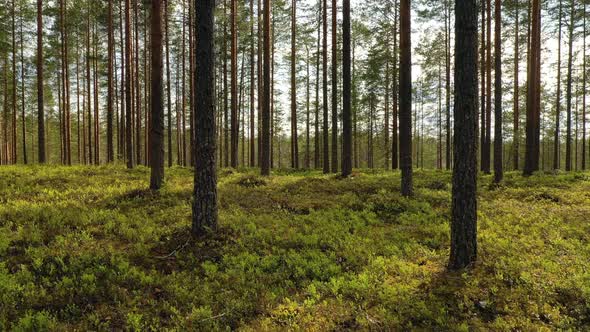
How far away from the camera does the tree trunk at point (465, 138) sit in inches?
233

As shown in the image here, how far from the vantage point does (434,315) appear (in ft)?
15.7

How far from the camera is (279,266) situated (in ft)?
21.5

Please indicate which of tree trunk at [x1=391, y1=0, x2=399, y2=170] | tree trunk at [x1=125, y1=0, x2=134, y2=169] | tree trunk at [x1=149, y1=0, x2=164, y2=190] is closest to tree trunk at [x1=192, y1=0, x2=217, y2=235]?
tree trunk at [x1=149, y1=0, x2=164, y2=190]

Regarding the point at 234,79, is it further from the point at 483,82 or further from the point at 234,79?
the point at 483,82

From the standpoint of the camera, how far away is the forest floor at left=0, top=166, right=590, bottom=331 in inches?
187

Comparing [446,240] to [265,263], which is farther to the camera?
[446,240]

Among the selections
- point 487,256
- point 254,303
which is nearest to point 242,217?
point 254,303

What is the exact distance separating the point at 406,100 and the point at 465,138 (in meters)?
5.80

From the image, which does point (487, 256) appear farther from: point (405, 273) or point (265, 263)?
point (265, 263)

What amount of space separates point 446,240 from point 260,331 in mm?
5322

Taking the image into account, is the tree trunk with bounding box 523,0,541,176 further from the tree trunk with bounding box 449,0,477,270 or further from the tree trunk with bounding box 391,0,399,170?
the tree trunk with bounding box 449,0,477,270

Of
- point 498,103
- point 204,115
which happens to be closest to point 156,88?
point 204,115

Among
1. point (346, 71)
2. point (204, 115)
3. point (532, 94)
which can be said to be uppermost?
point (346, 71)

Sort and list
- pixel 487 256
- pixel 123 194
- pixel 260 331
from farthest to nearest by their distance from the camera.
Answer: pixel 123 194 → pixel 487 256 → pixel 260 331
